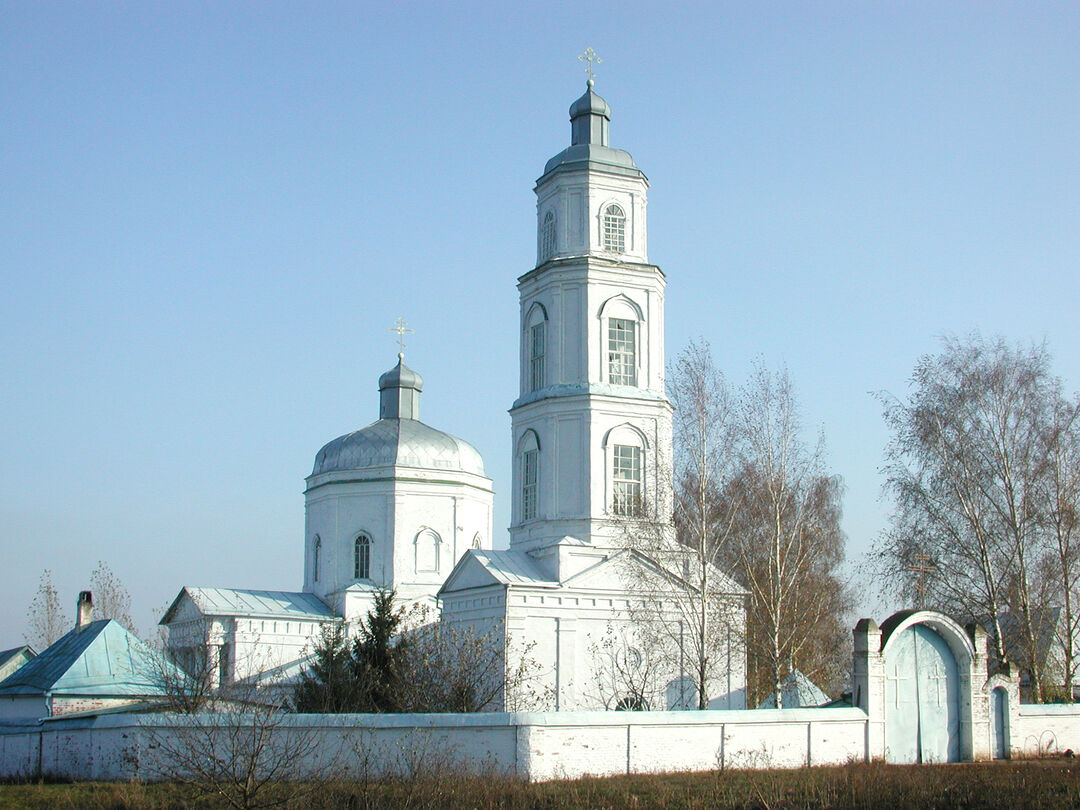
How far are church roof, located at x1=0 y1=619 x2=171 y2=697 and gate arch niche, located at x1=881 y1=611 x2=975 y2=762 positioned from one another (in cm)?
1351

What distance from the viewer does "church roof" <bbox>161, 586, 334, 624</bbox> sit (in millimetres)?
35312

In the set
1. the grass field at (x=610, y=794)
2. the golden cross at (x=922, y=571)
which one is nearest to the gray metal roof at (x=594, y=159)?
the golden cross at (x=922, y=571)

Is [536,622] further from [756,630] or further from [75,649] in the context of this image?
[75,649]

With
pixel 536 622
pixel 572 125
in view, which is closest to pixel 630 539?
pixel 536 622

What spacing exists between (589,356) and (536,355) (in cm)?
153

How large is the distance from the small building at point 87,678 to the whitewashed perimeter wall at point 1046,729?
15.4m

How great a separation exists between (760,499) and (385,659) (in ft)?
28.0

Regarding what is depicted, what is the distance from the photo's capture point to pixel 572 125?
96.5 ft

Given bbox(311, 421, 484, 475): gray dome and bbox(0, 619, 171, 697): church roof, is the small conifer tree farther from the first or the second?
bbox(311, 421, 484, 475): gray dome

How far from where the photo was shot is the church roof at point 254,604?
116 feet

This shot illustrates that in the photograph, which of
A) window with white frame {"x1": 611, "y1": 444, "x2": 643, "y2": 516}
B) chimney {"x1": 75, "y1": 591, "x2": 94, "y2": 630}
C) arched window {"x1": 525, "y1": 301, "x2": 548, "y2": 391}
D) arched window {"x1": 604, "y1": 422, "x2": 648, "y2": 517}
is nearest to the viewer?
window with white frame {"x1": 611, "y1": 444, "x2": 643, "y2": 516}

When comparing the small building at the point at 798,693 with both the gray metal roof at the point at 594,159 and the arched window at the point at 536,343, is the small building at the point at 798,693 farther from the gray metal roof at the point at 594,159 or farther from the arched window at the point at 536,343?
the gray metal roof at the point at 594,159

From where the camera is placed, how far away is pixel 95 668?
86.7 feet

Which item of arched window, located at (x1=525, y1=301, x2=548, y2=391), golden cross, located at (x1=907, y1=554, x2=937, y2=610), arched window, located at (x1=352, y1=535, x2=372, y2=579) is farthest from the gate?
arched window, located at (x1=352, y1=535, x2=372, y2=579)
